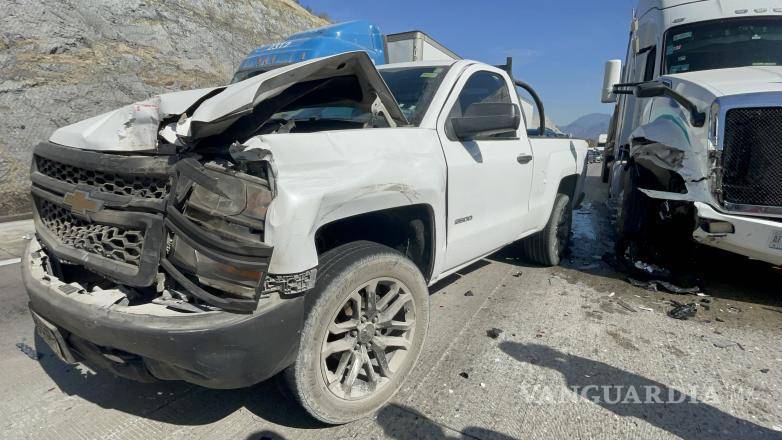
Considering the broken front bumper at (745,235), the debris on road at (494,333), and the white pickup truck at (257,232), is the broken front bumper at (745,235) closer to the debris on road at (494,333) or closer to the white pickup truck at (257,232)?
the debris on road at (494,333)

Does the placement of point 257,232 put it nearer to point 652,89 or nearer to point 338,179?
point 338,179

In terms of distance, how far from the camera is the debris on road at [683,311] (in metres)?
3.60

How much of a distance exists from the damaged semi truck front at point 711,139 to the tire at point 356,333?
2733mm

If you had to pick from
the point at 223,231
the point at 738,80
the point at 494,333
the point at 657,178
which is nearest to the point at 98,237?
the point at 223,231

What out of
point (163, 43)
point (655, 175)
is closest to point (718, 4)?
point (655, 175)

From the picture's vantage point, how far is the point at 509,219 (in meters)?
3.50

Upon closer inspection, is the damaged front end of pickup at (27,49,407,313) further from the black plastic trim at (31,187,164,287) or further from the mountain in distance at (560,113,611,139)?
the mountain in distance at (560,113,611,139)

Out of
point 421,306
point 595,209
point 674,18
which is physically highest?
point 674,18

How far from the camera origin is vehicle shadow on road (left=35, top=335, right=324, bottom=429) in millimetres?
2293

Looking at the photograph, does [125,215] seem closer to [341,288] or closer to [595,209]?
[341,288]

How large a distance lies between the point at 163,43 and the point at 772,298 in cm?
1507

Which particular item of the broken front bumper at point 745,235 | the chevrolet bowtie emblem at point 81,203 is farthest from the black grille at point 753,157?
the chevrolet bowtie emblem at point 81,203

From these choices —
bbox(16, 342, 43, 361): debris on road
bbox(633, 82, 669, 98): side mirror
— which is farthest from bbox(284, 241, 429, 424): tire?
bbox(633, 82, 669, 98): side mirror

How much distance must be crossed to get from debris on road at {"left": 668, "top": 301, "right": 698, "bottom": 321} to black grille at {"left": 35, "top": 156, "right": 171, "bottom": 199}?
388cm
